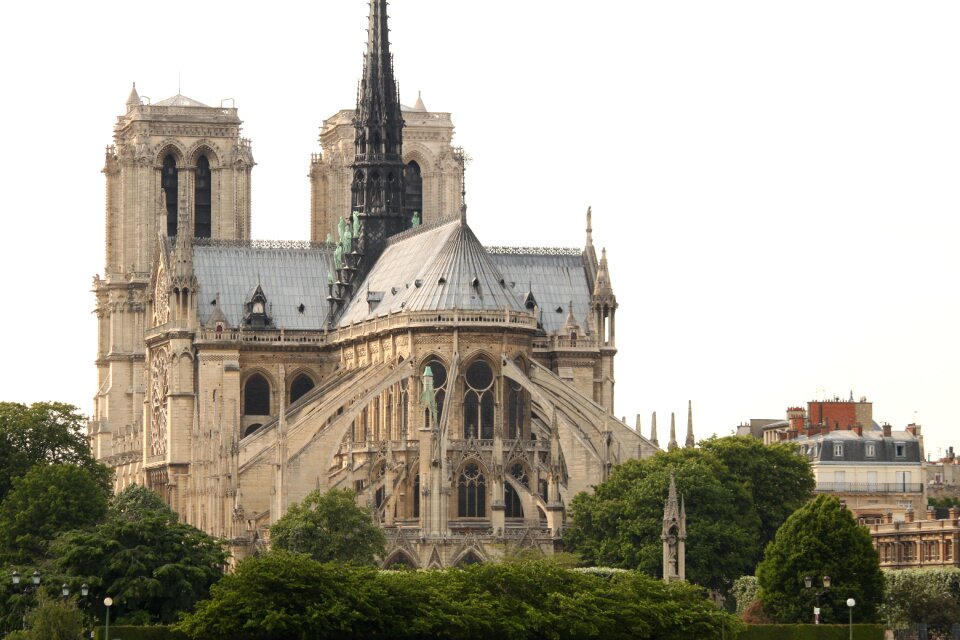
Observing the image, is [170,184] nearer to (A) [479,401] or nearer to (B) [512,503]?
(A) [479,401]

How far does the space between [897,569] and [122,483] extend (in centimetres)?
5411

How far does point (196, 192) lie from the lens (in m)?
182

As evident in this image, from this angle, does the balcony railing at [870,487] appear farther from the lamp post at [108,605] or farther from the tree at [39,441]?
the lamp post at [108,605]

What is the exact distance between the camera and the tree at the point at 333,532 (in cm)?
13062

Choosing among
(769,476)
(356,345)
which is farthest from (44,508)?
(769,476)

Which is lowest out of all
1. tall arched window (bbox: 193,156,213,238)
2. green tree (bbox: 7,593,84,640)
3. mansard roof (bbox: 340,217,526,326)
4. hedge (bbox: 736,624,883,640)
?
hedge (bbox: 736,624,883,640)

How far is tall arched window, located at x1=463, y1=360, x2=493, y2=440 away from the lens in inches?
5733

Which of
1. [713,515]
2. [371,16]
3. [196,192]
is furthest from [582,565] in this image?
[196,192]

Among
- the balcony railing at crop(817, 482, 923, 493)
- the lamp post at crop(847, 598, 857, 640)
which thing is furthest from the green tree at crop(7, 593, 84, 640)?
the balcony railing at crop(817, 482, 923, 493)

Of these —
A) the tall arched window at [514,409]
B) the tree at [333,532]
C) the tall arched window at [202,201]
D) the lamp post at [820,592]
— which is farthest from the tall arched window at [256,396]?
the lamp post at [820,592]

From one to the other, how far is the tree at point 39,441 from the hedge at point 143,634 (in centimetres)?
3380

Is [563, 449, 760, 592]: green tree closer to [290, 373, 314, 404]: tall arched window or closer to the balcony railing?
[290, 373, 314, 404]: tall arched window

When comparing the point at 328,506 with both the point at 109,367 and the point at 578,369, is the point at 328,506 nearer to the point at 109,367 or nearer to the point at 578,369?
the point at 578,369

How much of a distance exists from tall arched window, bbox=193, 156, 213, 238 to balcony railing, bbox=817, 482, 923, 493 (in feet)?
125
